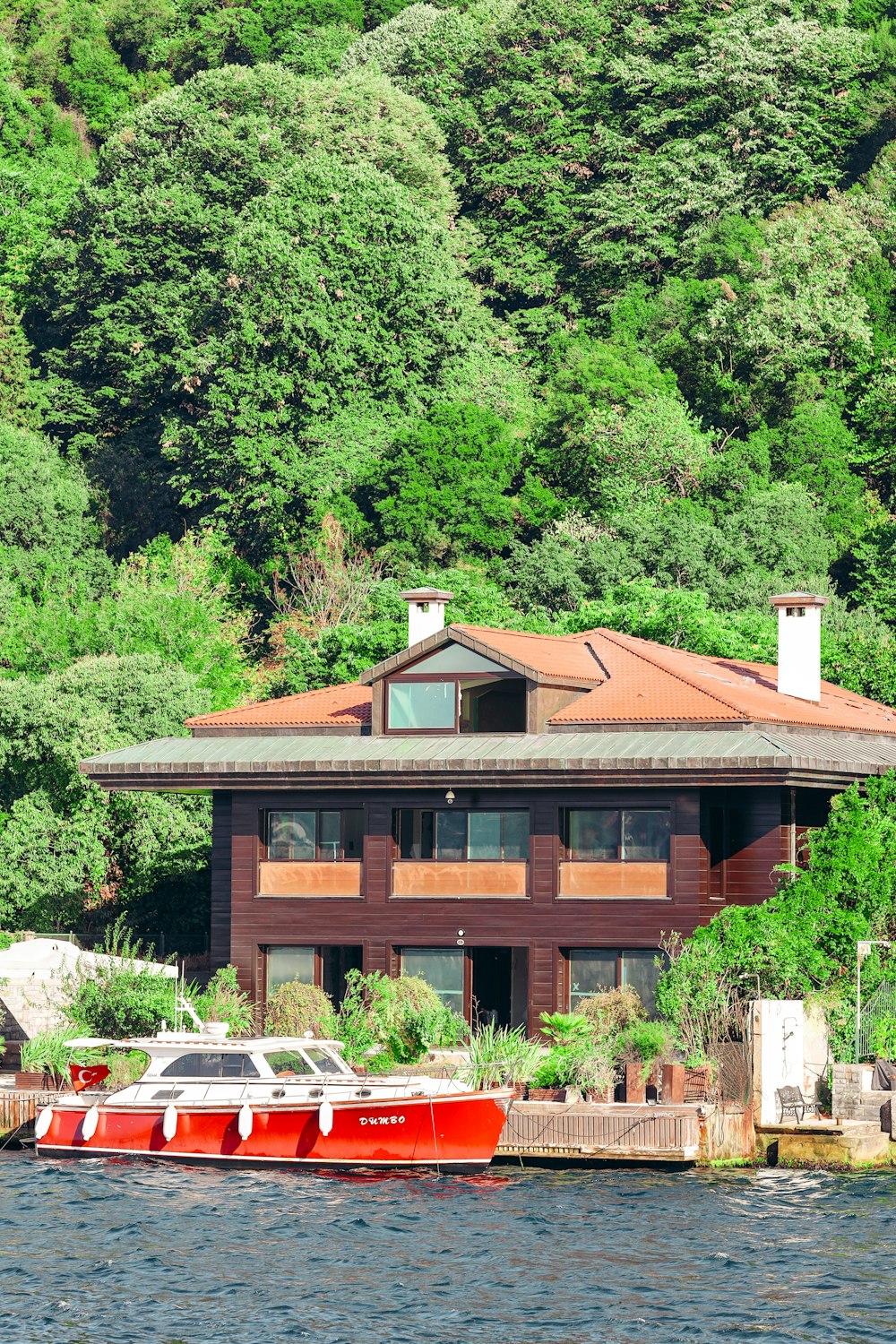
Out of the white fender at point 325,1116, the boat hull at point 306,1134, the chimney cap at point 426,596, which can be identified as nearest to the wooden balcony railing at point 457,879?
the chimney cap at point 426,596

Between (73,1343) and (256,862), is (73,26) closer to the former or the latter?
(256,862)

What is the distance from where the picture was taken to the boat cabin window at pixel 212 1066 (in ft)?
120

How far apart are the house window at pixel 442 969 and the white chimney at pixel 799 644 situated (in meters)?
9.60

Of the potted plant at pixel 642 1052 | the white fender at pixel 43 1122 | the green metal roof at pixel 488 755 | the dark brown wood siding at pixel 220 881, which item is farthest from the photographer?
the dark brown wood siding at pixel 220 881

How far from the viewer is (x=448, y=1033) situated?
40.4 meters

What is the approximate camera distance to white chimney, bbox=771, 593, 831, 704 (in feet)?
152

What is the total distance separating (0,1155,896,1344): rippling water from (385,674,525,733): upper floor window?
413 inches

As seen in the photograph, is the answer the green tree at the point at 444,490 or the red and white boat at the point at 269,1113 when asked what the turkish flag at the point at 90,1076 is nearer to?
the red and white boat at the point at 269,1113

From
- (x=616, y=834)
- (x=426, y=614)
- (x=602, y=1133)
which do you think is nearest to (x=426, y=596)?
(x=426, y=614)

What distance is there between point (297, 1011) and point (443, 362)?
162 ft

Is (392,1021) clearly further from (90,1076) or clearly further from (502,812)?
(90,1076)

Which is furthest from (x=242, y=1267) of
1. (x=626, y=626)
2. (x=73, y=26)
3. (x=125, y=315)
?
(x=73, y=26)

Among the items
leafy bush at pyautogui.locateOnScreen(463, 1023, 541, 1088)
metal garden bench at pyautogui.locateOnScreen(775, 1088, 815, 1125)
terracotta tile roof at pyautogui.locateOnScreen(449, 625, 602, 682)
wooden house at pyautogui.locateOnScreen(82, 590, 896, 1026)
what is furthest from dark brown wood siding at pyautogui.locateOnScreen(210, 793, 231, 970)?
metal garden bench at pyautogui.locateOnScreen(775, 1088, 815, 1125)

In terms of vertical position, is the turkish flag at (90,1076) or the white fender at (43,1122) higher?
the turkish flag at (90,1076)
